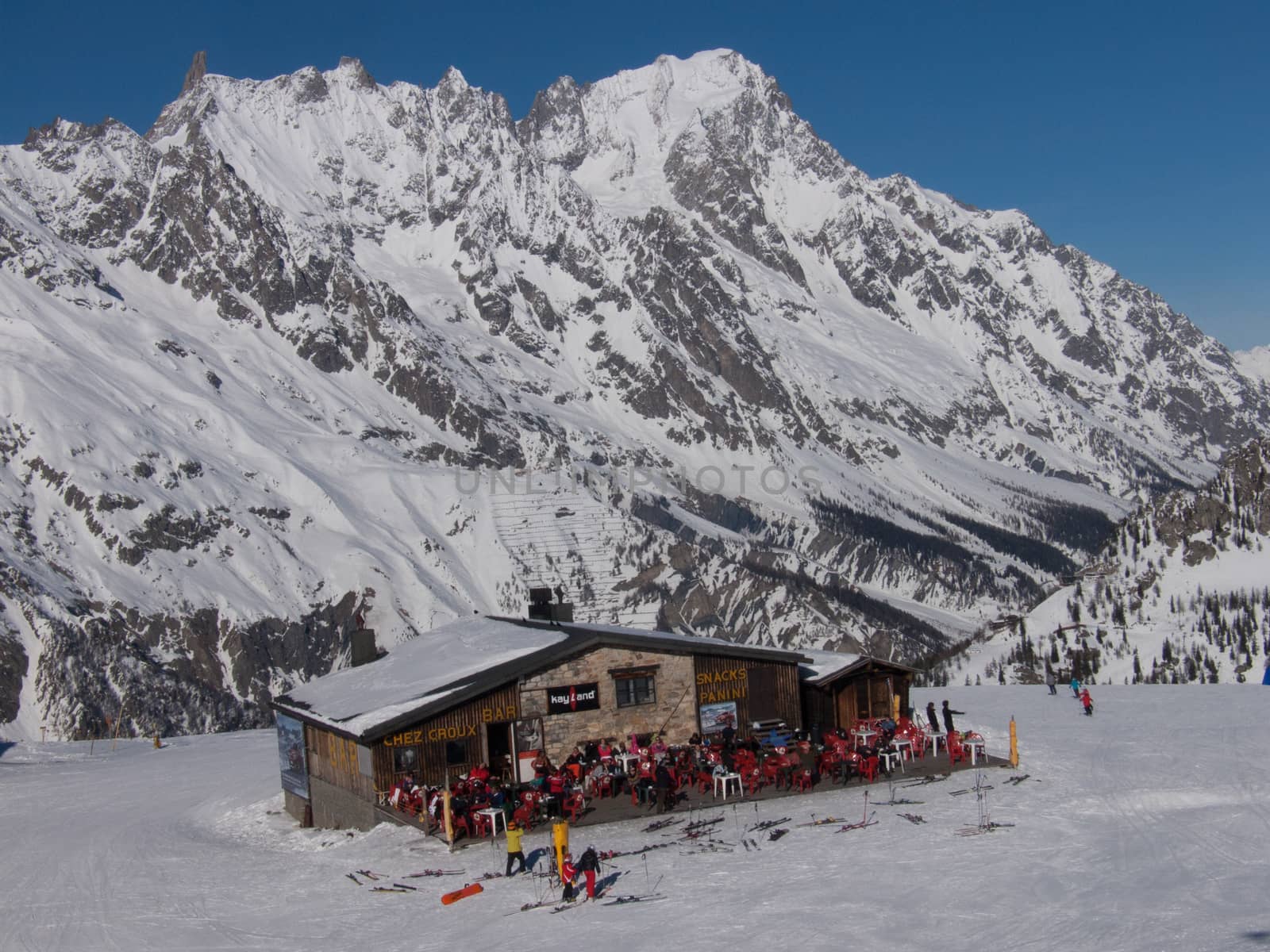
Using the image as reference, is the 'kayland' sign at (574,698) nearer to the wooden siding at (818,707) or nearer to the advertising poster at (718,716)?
the advertising poster at (718,716)

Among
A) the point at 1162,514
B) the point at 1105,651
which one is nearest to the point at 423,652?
the point at 1105,651

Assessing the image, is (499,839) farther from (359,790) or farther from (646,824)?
(359,790)

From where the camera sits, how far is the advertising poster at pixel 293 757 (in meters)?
44.2

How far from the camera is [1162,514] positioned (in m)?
133

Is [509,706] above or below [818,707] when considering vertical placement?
above

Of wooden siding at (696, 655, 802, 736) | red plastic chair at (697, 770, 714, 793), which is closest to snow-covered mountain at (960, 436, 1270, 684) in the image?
wooden siding at (696, 655, 802, 736)

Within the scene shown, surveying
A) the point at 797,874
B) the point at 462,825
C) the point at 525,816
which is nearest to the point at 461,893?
the point at 462,825

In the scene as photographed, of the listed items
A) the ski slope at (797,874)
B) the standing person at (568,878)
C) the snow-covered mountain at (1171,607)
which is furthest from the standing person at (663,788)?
the snow-covered mountain at (1171,607)

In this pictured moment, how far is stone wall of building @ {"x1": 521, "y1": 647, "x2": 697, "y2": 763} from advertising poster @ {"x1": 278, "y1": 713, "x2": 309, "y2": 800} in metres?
8.91

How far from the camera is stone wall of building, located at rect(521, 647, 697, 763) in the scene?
41062 mm

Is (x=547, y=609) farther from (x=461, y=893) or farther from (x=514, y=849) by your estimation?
(x=461, y=893)

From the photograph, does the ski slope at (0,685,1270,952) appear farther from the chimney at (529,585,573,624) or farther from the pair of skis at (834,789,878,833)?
the chimney at (529,585,573,624)

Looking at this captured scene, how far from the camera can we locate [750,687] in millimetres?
45000

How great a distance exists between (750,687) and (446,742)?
11.3 metres
